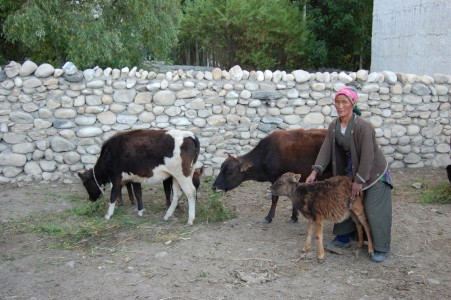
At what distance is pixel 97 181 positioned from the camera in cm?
773

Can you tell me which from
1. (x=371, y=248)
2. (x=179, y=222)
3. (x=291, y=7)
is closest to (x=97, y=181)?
(x=179, y=222)

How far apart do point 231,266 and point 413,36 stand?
10036 millimetres

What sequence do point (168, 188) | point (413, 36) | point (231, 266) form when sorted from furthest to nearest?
1. point (413, 36)
2. point (168, 188)
3. point (231, 266)

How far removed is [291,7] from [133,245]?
51.2 ft

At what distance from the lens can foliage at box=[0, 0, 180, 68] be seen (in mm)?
9836

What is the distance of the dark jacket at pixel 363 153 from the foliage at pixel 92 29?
633 centimetres

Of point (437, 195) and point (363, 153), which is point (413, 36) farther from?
point (363, 153)

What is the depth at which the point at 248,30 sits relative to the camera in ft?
59.2

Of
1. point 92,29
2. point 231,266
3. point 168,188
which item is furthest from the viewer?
point 92,29

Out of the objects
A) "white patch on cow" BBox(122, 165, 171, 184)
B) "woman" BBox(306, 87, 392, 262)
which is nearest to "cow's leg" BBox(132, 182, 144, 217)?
"white patch on cow" BBox(122, 165, 171, 184)

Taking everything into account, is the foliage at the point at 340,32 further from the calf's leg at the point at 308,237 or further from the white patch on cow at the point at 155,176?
the calf's leg at the point at 308,237

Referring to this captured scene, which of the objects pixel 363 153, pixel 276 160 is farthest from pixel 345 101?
pixel 276 160

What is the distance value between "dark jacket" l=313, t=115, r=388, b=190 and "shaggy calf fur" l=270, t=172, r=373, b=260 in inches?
7.5

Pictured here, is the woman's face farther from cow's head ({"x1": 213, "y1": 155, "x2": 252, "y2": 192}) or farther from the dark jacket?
cow's head ({"x1": 213, "y1": 155, "x2": 252, "y2": 192})
